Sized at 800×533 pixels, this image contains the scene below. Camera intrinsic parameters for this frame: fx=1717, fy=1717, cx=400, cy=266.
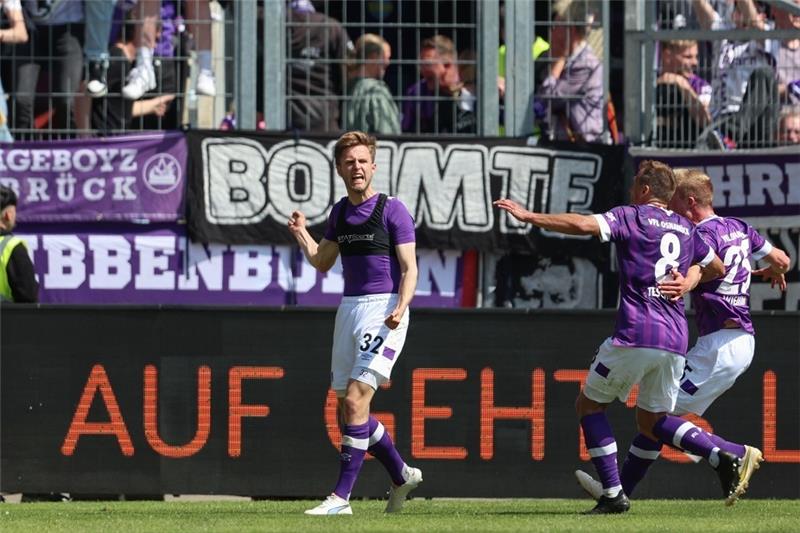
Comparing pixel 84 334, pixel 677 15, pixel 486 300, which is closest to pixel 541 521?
pixel 84 334

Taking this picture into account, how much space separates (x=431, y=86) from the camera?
16109 mm

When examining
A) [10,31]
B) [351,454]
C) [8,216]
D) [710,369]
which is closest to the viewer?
[351,454]

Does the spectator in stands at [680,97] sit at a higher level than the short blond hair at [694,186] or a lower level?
higher

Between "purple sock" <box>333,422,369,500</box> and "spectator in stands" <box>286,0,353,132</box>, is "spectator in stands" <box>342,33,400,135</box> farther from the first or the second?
"purple sock" <box>333,422,369,500</box>

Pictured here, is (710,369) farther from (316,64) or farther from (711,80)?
(316,64)

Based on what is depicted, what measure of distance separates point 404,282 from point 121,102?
22.9 ft

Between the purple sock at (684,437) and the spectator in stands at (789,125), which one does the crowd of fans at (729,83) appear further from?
the purple sock at (684,437)

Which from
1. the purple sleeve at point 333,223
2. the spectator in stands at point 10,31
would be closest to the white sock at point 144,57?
the spectator in stands at point 10,31

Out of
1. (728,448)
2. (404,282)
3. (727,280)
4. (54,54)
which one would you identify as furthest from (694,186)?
(54,54)

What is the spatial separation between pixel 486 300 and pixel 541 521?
654 centimetres

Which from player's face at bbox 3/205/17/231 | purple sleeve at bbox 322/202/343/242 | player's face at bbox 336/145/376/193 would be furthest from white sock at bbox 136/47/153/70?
player's face at bbox 336/145/376/193

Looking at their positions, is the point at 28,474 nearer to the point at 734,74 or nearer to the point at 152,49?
the point at 152,49

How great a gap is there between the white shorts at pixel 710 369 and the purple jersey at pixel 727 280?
109 mm

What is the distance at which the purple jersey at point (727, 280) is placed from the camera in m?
10.9
